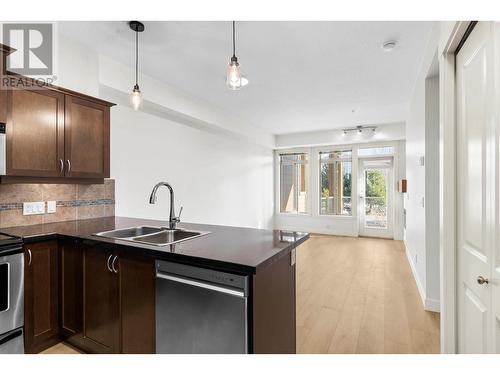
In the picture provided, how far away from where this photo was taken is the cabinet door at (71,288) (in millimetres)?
1962

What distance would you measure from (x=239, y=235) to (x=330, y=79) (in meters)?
2.70

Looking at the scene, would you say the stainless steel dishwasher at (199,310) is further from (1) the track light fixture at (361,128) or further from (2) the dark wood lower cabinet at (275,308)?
(1) the track light fixture at (361,128)

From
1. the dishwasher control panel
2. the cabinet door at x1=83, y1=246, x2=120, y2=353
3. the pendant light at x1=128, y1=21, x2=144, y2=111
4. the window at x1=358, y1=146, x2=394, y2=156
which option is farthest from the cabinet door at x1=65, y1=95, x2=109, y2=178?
the window at x1=358, y1=146, x2=394, y2=156

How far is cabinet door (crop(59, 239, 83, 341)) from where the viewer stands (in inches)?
77.2

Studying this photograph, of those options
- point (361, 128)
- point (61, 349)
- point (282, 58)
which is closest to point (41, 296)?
point (61, 349)

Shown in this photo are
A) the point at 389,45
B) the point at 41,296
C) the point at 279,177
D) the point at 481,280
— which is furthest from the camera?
the point at 279,177

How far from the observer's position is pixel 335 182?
281 inches

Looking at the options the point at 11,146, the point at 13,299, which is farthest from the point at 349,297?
the point at 11,146

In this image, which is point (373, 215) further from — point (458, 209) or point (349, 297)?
point (458, 209)

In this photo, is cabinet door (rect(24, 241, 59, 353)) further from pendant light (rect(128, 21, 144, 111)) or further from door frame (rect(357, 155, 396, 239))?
door frame (rect(357, 155, 396, 239))

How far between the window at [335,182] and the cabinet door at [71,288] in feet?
20.6

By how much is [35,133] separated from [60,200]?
2.37 feet

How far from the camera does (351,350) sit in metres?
2.06

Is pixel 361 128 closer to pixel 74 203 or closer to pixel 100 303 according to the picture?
pixel 74 203
